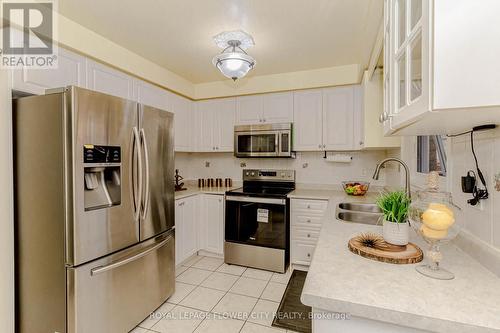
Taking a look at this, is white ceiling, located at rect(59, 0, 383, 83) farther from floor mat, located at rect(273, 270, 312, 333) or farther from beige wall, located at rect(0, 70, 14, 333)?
floor mat, located at rect(273, 270, 312, 333)

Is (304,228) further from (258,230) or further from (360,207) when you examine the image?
(360,207)

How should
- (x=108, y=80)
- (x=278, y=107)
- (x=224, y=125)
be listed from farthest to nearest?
(x=224, y=125)
(x=278, y=107)
(x=108, y=80)

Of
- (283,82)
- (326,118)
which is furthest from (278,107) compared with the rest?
(326,118)

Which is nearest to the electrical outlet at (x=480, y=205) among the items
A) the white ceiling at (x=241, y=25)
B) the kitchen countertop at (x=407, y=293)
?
the kitchen countertop at (x=407, y=293)

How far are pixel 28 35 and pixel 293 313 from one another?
2.89 metres

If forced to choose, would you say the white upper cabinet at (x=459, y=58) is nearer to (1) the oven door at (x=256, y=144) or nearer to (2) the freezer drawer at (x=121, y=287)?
(2) the freezer drawer at (x=121, y=287)

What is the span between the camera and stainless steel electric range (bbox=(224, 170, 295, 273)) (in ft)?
9.14

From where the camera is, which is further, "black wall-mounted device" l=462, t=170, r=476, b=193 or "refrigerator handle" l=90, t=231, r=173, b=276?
"refrigerator handle" l=90, t=231, r=173, b=276

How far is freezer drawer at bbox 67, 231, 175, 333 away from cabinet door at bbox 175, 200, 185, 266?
1.89ft

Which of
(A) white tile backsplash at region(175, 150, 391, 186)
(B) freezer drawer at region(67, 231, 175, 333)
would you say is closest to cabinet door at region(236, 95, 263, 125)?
(A) white tile backsplash at region(175, 150, 391, 186)

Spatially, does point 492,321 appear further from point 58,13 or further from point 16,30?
point 58,13

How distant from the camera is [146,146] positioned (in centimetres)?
188

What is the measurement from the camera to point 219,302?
2211 millimetres

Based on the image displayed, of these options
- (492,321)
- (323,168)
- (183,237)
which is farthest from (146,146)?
(323,168)
